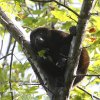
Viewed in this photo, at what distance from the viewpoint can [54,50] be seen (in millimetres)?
4809

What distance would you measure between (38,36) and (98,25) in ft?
6.45

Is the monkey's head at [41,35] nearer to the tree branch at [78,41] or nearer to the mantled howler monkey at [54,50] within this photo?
the mantled howler monkey at [54,50]

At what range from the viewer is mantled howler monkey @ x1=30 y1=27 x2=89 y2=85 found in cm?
415

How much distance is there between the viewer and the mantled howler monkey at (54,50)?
4152 millimetres

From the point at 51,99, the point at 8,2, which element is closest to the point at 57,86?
the point at 51,99

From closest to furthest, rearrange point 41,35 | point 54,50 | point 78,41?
1. point 78,41
2. point 54,50
3. point 41,35

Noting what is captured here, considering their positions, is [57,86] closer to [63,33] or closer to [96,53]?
[96,53]

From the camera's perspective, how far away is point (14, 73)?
5125 mm

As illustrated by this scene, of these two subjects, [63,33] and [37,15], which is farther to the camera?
[63,33]

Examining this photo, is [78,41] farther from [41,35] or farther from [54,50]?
[41,35]

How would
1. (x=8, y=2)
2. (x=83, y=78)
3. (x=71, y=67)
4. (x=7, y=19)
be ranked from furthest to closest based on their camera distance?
(x=83, y=78), (x=7, y=19), (x=8, y=2), (x=71, y=67)

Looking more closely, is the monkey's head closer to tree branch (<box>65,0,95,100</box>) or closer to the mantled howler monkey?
the mantled howler monkey

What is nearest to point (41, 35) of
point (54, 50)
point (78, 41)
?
point (54, 50)

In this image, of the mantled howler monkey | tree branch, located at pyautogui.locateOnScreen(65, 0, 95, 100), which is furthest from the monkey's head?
tree branch, located at pyautogui.locateOnScreen(65, 0, 95, 100)
